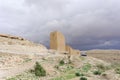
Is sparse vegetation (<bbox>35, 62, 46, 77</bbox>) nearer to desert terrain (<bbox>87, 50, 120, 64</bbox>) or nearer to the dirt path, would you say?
the dirt path

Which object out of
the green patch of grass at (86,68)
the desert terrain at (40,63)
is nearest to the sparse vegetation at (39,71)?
the desert terrain at (40,63)

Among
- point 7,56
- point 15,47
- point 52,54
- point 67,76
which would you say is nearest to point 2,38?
point 15,47

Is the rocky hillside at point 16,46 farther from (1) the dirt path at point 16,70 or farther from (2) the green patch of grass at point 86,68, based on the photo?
(2) the green patch of grass at point 86,68

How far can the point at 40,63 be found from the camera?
25641 mm

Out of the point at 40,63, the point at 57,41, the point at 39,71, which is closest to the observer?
the point at 39,71

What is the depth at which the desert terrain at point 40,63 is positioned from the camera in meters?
22.1

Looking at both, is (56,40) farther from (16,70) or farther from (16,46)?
(16,70)

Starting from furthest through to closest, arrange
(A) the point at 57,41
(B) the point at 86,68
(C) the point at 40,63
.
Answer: (A) the point at 57,41, (B) the point at 86,68, (C) the point at 40,63

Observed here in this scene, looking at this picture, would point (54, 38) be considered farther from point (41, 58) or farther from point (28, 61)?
point (28, 61)

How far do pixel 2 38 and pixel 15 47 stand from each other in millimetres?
1551

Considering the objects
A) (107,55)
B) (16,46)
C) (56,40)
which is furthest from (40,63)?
(107,55)

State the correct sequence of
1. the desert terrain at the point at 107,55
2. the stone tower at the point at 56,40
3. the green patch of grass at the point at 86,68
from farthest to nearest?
the desert terrain at the point at 107,55 → the stone tower at the point at 56,40 → the green patch of grass at the point at 86,68

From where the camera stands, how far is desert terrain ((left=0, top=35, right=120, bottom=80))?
22.1 metres

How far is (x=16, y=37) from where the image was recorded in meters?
29.6
